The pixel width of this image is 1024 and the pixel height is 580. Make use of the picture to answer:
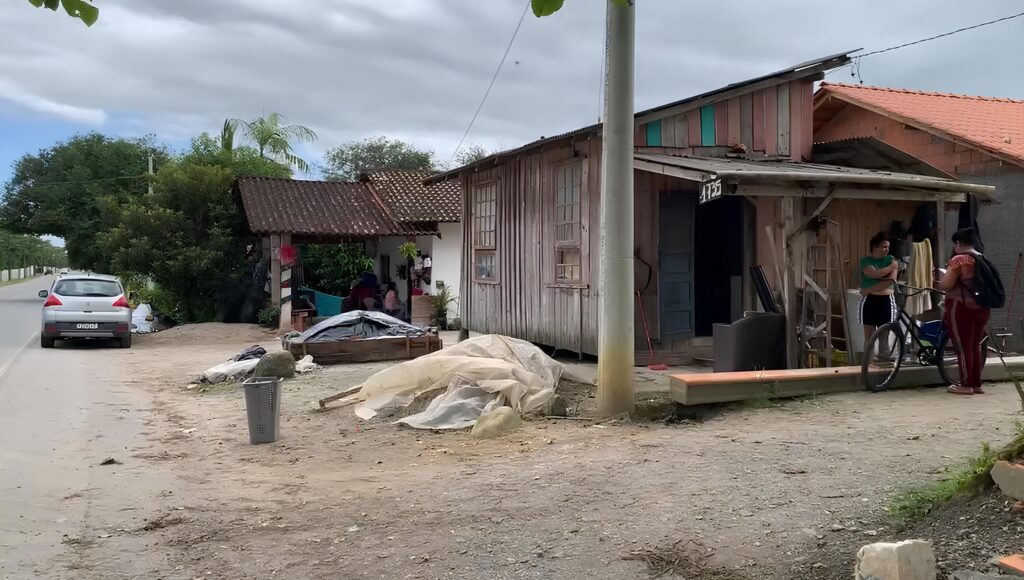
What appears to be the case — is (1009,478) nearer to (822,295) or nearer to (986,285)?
(986,285)

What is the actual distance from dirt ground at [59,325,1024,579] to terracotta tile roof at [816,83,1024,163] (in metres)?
6.11

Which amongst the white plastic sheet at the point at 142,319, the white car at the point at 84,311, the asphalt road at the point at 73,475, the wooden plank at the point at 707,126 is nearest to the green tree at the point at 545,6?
the asphalt road at the point at 73,475

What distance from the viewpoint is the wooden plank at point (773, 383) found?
733 cm

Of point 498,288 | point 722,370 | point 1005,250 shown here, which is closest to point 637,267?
point 722,370

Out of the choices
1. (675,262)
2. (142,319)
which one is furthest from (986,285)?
(142,319)

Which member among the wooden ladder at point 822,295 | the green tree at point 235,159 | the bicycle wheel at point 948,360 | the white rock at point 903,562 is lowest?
the white rock at point 903,562

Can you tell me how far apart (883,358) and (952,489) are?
4.23 m

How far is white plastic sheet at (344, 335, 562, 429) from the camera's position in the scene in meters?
7.64

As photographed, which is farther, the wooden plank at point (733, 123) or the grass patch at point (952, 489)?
the wooden plank at point (733, 123)

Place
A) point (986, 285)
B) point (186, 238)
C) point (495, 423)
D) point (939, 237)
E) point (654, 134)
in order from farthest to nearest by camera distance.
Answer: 1. point (186, 238)
2. point (654, 134)
3. point (939, 237)
4. point (986, 285)
5. point (495, 423)

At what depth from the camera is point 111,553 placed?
4441 mm

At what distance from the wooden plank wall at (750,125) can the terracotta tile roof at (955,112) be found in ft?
9.92

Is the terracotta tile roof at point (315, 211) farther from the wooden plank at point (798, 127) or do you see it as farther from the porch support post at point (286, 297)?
the wooden plank at point (798, 127)

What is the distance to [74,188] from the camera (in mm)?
36906
